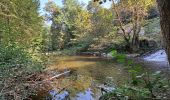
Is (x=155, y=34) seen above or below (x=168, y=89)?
above

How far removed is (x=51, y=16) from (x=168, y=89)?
41592mm

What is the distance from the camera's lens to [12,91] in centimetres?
611

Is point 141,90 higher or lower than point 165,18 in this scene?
lower

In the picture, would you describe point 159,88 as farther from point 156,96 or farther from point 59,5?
point 59,5

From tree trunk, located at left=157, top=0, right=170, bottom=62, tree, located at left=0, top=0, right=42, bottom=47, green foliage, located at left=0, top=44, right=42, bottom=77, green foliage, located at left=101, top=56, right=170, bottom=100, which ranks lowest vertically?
green foliage, located at left=101, top=56, right=170, bottom=100

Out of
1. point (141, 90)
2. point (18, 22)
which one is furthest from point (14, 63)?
point (18, 22)

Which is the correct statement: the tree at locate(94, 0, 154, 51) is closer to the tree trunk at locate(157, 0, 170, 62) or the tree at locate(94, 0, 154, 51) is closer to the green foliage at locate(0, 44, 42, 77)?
the green foliage at locate(0, 44, 42, 77)

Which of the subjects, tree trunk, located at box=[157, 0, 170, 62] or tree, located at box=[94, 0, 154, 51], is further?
tree, located at box=[94, 0, 154, 51]

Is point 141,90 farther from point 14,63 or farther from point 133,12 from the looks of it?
point 133,12

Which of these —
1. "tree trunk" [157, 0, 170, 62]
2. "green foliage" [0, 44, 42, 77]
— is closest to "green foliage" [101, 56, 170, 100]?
"tree trunk" [157, 0, 170, 62]

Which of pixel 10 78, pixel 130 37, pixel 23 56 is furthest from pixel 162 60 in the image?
pixel 10 78

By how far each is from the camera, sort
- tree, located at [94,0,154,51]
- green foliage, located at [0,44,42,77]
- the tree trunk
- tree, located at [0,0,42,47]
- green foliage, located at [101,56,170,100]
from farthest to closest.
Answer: tree, located at [94,0,154,51] → tree, located at [0,0,42,47] → green foliage, located at [0,44,42,77] → green foliage, located at [101,56,170,100] → the tree trunk

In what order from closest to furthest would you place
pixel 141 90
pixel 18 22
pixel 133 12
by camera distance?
pixel 141 90
pixel 18 22
pixel 133 12

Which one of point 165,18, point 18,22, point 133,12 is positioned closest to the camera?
point 165,18
